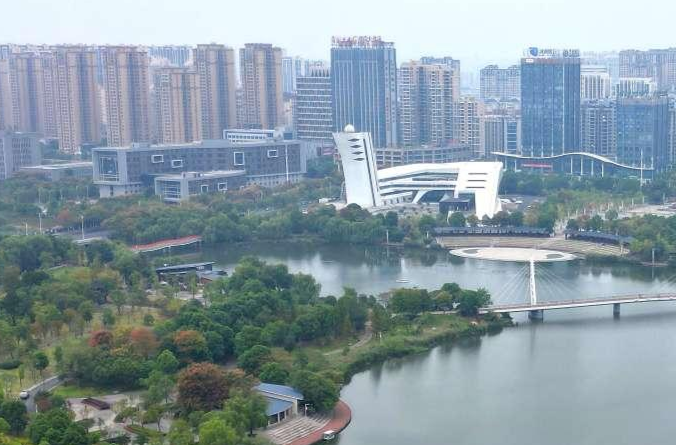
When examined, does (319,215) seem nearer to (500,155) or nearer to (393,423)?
(500,155)

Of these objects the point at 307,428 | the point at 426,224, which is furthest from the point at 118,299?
the point at 426,224

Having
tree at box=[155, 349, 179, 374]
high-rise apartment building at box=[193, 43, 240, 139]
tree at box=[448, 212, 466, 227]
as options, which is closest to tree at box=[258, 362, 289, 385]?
tree at box=[155, 349, 179, 374]

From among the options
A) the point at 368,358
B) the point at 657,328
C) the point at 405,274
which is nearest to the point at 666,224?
the point at 405,274

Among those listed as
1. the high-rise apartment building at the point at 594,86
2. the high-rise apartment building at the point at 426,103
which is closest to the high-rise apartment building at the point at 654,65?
the high-rise apartment building at the point at 594,86

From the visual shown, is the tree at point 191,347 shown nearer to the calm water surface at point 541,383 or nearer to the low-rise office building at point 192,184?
the calm water surface at point 541,383

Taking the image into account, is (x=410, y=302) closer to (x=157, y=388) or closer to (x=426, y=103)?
(x=157, y=388)

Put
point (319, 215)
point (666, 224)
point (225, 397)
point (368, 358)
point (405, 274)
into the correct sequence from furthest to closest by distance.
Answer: point (319, 215) → point (666, 224) → point (405, 274) → point (368, 358) → point (225, 397)

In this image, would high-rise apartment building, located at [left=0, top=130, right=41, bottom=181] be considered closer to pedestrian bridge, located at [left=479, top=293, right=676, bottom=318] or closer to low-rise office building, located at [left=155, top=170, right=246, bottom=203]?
low-rise office building, located at [left=155, top=170, right=246, bottom=203]
